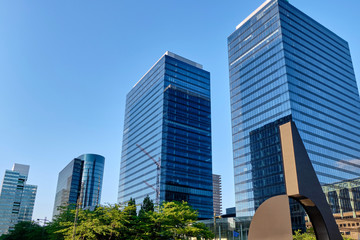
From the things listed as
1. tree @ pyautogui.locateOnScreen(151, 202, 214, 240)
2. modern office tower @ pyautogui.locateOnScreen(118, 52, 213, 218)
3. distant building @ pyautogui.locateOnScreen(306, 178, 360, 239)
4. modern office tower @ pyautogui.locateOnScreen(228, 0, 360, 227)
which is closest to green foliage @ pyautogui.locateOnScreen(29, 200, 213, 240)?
tree @ pyautogui.locateOnScreen(151, 202, 214, 240)

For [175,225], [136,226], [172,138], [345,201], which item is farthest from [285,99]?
[136,226]

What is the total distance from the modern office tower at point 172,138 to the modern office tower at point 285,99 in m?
21.1

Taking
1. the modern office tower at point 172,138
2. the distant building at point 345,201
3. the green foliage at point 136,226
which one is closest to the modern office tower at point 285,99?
the distant building at point 345,201

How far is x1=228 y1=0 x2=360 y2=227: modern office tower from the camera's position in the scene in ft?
359

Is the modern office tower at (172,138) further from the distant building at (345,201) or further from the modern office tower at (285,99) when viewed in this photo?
the distant building at (345,201)

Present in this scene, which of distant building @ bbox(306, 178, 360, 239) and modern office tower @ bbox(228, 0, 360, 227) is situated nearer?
distant building @ bbox(306, 178, 360, 239)

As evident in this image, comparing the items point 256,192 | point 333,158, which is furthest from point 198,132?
point 333,158

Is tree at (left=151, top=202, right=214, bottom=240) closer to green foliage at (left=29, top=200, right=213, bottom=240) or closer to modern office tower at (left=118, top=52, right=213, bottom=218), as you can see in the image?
green foliage at (left=29, top=200, right=213, bottom=240)

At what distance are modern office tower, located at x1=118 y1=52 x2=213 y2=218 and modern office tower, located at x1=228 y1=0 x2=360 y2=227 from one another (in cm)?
2107

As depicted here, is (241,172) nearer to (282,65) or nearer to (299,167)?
(282,65)

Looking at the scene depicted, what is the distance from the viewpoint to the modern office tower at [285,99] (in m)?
109

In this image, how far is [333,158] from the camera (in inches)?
4439

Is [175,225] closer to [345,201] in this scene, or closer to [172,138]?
[345,201]

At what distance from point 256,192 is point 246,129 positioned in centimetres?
2430
